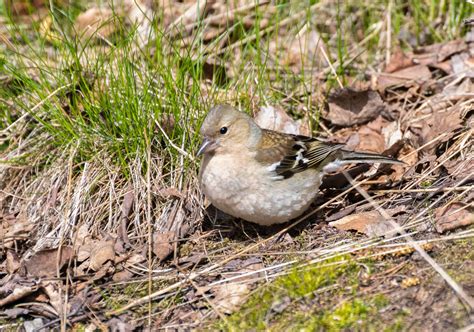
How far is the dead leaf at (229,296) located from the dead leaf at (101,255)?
0.88 meters

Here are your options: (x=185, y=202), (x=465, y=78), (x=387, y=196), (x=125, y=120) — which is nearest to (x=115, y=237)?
(x=185, y=202)

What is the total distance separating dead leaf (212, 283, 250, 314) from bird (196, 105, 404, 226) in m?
0.64

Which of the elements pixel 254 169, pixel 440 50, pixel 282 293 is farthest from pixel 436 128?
pixel 282 293

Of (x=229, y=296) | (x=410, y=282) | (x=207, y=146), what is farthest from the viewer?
(x=207, y=146)

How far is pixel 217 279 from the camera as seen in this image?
4441 millimetres

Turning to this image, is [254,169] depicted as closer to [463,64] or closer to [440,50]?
[463,64]

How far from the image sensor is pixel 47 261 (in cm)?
470

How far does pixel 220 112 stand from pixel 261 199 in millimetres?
714

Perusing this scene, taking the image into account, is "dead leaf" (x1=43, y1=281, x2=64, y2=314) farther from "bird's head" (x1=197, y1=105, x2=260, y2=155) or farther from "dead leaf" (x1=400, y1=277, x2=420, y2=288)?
"dead leaf" (x1=400, y1=277, x2=420, y2=288)

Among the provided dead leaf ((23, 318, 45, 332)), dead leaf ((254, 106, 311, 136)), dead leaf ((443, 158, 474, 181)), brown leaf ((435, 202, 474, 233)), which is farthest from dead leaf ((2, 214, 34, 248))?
dead leaf ((443, 158, 474, 181))

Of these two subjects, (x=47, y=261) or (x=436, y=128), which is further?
(x=436, y=128)

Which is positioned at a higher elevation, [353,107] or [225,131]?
[225,131]

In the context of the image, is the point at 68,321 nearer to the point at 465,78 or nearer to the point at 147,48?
the point at 147,48

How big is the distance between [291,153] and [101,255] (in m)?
1.65
